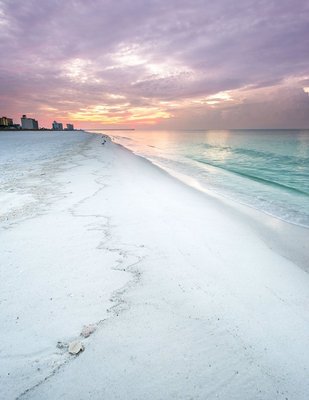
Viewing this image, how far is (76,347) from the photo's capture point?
2.52 m

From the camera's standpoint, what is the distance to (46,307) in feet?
10.1

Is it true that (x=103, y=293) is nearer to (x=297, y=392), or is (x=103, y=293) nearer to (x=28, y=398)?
(x=28, y=398)

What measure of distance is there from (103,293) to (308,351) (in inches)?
104

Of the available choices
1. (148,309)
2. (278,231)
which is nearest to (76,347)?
(148,309)

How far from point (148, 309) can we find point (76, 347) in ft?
3.17

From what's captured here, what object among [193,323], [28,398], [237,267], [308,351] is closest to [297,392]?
[308,351]

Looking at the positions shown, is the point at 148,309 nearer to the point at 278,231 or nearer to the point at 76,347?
the point at 76,347

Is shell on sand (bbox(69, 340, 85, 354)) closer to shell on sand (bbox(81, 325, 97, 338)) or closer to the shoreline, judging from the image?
shell on sand (bbox(81, 325, 97, 338))

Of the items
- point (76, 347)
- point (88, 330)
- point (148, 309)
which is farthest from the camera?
point (148, 309)

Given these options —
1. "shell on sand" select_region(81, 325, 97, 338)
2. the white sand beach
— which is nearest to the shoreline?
the white sand beach

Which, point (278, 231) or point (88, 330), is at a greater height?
point (88, 330)

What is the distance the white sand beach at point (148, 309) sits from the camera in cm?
229

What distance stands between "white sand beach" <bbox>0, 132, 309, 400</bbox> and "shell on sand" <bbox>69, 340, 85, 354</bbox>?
44 millimetres

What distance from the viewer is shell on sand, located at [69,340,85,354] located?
2.48m
